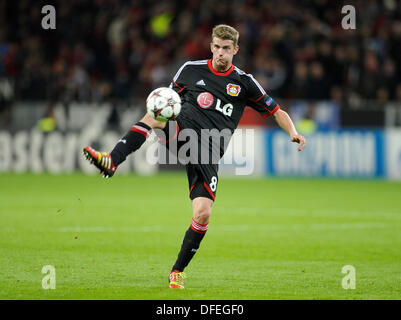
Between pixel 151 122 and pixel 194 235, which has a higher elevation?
Result: pixel 151 122

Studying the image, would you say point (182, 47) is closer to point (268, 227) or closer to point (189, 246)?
point (268, 227)

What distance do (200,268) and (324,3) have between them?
16388mm

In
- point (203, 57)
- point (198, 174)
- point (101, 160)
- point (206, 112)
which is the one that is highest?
point (203, 57)

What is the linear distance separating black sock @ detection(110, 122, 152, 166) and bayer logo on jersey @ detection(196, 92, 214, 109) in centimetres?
77

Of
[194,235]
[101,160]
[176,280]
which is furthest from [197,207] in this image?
[101,160]

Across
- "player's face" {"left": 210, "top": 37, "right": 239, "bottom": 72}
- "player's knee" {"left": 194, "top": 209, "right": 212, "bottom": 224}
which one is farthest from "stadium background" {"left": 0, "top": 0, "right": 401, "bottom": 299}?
"player's face" {"left": 210, "top": 37, "right": 239, "bottom": 72}

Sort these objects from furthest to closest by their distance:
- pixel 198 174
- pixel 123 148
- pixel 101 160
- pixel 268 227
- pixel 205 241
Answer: pixel 268 227 → pixel 205 241 → pixel 198 174 → pixel 123 148 → pixel 101 160

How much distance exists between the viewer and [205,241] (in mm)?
10039

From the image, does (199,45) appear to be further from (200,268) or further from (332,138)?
(200,268)

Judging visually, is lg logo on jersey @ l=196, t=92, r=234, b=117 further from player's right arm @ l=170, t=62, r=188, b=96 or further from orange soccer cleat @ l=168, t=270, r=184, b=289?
orange soccer cleat @ l=168, t=270, r=184, b=289

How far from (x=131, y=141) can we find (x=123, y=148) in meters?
0.10

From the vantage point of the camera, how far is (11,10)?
83.9 ft
